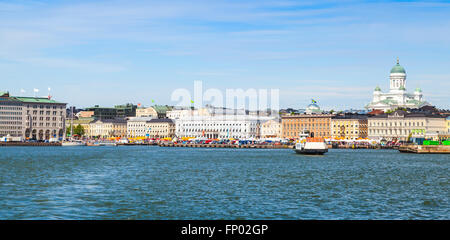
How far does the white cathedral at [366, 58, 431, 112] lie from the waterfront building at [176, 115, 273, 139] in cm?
3407

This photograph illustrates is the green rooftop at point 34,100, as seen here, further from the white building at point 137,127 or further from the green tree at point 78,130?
the white building at point 137,127

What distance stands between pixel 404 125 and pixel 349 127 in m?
13.9

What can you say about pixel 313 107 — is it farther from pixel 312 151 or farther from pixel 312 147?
pixel 312 151

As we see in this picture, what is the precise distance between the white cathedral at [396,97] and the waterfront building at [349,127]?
36.4 m

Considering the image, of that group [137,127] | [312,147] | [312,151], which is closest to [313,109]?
[137,127]

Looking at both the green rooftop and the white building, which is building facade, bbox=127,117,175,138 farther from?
the green rooftop

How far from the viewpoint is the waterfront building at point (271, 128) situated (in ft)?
547

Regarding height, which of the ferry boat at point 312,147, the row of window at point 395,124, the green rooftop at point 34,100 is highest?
the green rooftop at point 34,100

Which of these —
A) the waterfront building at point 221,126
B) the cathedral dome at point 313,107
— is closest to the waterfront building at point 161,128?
the waterfront building at point 221,126

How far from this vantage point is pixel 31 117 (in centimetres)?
16750

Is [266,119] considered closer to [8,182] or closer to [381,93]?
[381,93]

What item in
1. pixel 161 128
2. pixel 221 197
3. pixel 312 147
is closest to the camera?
pixel 221 197

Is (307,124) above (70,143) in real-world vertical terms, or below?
above

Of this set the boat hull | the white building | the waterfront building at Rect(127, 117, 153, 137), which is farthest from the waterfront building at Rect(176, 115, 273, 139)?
the boat hull
